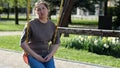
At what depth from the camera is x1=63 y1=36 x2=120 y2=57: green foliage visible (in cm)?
1200

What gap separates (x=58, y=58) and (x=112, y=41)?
235 centimetres

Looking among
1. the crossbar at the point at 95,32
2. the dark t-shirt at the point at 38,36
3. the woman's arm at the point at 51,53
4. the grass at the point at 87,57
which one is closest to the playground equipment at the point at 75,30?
the crossbar at the point at 95,32

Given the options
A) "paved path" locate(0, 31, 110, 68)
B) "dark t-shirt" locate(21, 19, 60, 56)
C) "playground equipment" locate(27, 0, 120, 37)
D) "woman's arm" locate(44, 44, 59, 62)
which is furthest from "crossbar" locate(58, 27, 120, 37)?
"dark t-shirt" locate(21, 19, 60, 56)

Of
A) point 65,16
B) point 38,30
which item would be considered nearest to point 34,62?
point 38,30

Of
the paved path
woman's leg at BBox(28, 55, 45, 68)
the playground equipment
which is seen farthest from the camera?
the playground equipment

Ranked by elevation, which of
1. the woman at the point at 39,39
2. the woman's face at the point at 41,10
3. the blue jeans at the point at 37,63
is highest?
the woman's face at the point at 41,10

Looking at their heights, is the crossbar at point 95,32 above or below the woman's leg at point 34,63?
below

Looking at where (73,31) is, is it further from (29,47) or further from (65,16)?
(29,47)

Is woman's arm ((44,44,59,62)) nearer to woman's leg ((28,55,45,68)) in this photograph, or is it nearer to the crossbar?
woman's leg ((28,55,45,68))

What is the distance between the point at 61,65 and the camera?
32.7 feet

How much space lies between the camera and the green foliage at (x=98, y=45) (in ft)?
39.4

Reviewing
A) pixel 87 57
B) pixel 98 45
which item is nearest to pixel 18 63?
pixel 87 57

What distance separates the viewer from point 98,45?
485 inches

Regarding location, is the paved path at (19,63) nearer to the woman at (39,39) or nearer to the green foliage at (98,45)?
the green foliage at (98,45)
